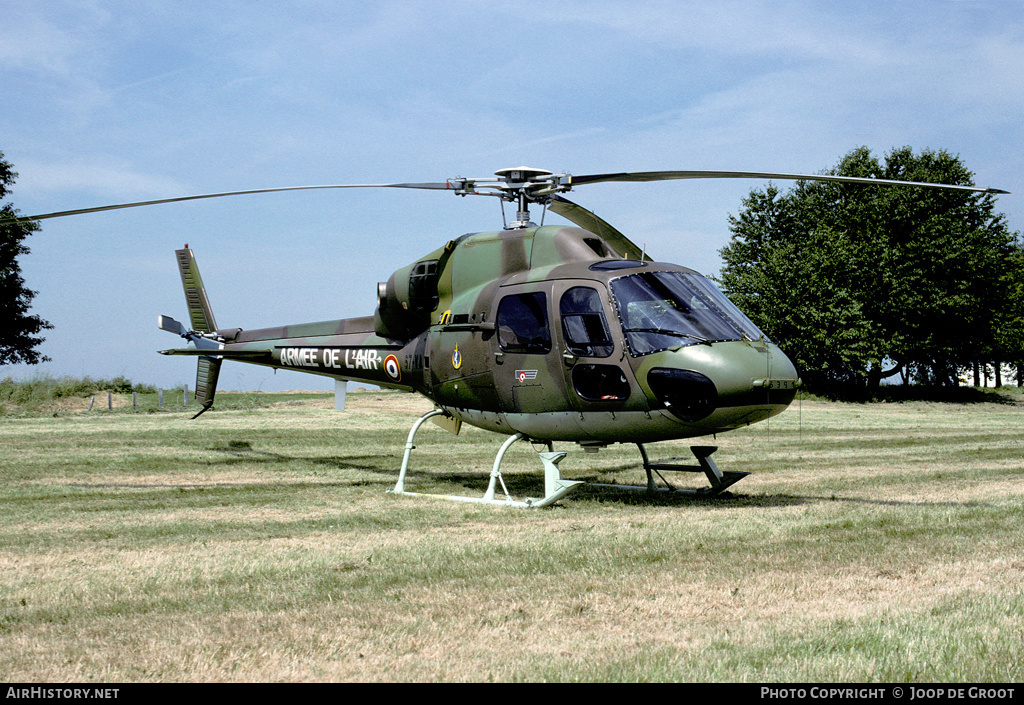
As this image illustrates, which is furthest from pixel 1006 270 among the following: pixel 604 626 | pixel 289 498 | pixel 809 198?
pixel 604 626

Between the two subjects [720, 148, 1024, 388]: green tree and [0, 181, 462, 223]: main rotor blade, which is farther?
[720, 148, 1024, 388]: green tree

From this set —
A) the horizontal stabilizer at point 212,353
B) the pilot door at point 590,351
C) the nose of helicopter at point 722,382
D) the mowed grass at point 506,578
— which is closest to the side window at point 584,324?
the pilot door at point 590,351

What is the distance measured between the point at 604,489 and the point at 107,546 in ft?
21.3

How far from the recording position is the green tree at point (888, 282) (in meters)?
43.9

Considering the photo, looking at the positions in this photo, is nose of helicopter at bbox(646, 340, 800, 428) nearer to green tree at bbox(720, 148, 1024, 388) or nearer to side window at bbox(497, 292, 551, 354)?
side window at bbox(497, 292, 551, 354)

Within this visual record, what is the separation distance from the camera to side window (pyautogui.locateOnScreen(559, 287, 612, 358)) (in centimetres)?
973

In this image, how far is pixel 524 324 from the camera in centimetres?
1042

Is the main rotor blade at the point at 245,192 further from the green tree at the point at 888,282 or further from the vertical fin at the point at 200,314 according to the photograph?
the green tree at the point at 888,282

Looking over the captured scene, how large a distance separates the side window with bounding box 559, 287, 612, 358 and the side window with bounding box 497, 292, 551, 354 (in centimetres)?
28

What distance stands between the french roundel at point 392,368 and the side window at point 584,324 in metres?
3.68

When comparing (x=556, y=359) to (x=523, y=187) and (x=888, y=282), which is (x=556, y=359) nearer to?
(x=523, y=187)

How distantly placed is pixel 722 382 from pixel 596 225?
3.60 m

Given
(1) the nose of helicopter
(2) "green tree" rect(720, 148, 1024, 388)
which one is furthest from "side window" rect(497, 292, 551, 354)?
(2) "green tree" rect(720, 148, 1024, 388)

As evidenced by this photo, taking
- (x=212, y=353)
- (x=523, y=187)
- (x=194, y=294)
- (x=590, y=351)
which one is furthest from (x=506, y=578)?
(x=194, y=294)
